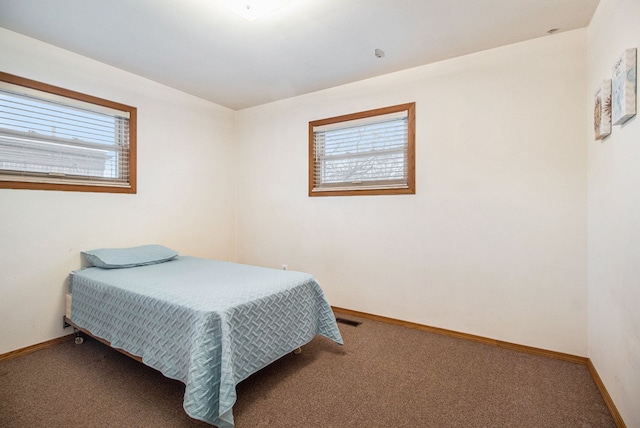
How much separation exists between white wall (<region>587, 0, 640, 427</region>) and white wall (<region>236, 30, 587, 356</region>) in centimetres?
14

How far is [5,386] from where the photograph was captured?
191 centimetres

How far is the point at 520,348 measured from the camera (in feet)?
7.98

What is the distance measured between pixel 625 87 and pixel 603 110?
0.41 meters

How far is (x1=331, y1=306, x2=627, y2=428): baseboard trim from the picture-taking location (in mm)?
1695

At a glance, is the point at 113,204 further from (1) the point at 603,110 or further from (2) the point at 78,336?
(1) the point at 603,110

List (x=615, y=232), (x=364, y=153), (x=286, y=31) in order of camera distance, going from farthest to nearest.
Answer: (x=364, y=153) → (x=286, y=31) → (x=615, y=232)

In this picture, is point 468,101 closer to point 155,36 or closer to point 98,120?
point 155,36

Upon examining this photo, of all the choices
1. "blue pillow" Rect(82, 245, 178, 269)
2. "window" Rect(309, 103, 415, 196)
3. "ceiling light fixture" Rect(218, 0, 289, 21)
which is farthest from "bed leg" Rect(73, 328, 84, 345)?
"ceiling light fixture" Rect(218, 0, 289, 21)

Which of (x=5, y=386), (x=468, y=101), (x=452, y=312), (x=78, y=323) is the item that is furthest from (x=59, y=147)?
(x=452, y=312)

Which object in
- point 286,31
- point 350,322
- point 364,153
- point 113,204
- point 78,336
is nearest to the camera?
point 286,31

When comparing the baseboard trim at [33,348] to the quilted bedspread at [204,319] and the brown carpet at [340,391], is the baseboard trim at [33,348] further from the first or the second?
the quilted bedspread at [204,319]

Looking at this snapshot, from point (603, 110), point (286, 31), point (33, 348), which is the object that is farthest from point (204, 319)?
point (603, 110)

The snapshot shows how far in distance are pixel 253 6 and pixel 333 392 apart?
2.38 meters

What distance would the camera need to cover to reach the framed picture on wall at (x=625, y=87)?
1.44m
